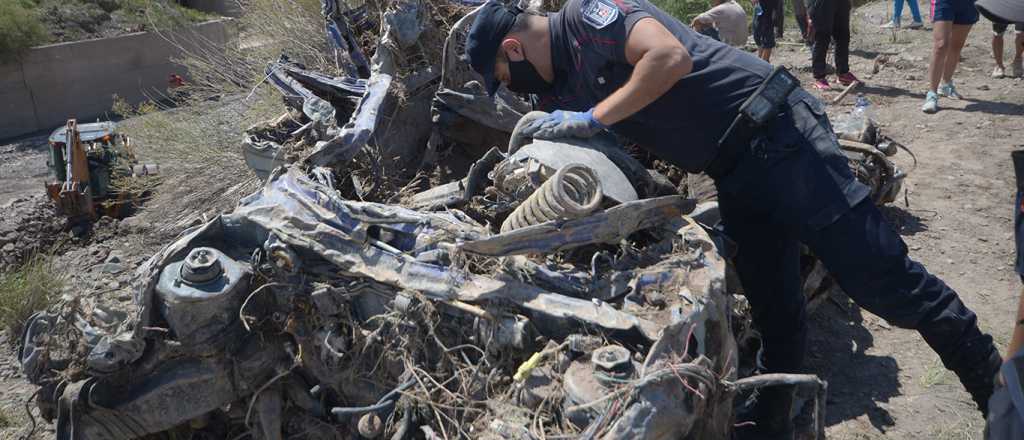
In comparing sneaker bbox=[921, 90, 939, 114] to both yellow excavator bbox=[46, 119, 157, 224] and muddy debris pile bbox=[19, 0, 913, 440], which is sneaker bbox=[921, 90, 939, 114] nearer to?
muddy debris pile bbox=[19, 0, 913, 440]

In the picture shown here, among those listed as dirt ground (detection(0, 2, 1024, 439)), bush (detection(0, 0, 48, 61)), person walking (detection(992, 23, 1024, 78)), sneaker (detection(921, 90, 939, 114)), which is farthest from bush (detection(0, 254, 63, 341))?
bush (detection(0, 0, 48, 61))

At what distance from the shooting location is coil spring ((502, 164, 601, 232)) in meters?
2.83

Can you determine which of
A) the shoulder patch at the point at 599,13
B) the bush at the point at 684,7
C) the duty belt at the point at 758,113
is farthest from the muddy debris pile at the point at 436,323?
the bush at the point at 684,7

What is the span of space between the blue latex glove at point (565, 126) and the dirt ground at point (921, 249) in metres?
1.74

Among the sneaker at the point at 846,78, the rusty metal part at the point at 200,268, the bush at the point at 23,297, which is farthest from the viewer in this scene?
the sneaker at the point at 846,78

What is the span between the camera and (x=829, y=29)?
26.0ft

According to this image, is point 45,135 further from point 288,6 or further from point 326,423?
point 326,423

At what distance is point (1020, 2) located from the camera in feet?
7.47

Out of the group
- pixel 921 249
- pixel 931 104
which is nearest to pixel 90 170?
pixel 921 249

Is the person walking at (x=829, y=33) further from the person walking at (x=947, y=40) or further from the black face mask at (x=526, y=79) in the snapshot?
the black face mask at (x=526, y=79)

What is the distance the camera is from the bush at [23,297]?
235 inches

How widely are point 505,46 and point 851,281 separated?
1.58 m

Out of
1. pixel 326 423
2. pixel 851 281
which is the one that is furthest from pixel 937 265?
pixel 326 423

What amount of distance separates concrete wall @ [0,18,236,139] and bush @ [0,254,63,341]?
803cm
